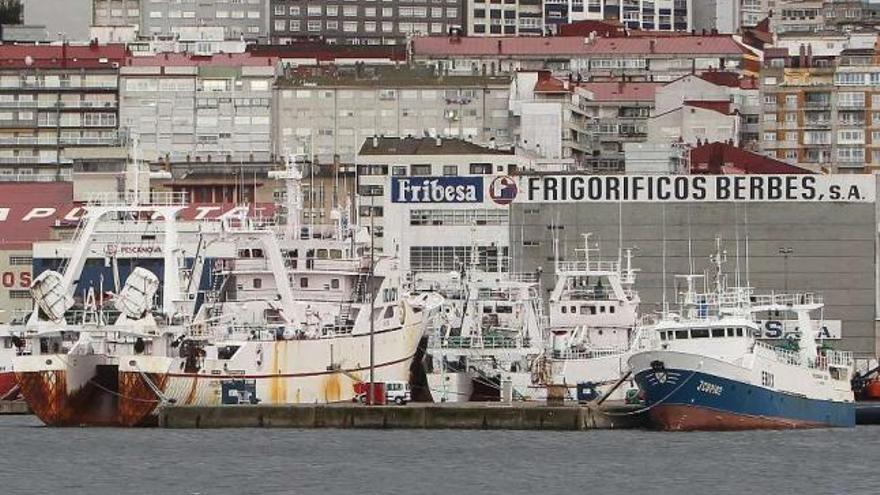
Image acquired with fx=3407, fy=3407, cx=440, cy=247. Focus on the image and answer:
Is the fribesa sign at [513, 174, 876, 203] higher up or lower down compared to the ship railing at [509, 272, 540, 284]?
higher up

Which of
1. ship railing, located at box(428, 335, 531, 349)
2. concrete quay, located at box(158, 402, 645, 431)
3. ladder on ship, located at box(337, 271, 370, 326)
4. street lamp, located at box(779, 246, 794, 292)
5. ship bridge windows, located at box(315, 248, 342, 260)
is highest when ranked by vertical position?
street lamp, located at box(779, 246, 794, 292)

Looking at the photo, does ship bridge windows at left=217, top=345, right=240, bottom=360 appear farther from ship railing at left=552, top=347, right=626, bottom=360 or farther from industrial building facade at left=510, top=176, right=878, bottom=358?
industrial building facade at left=510, top=176, right=878, bottom=358

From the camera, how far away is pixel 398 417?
104500 mm

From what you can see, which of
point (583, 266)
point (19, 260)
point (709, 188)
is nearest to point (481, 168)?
point (19, 260)

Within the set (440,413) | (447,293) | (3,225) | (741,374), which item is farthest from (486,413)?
(3,225)

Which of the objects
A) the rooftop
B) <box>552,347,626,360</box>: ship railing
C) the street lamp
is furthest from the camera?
the rooftop

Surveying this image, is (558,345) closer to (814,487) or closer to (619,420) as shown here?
(619,420)

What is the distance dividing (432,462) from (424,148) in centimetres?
9027

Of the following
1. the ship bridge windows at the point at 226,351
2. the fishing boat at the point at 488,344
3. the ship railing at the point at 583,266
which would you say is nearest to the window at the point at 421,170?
the ship railing at the point at 583,266

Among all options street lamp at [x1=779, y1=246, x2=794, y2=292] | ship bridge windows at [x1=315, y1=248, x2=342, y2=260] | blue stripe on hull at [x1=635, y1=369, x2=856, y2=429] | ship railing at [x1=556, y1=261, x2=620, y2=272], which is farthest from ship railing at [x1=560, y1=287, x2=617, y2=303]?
street lamp at [x1=779, y1=246, x2=794, y2=292]

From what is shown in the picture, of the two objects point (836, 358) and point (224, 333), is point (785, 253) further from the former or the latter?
point (224, 333)

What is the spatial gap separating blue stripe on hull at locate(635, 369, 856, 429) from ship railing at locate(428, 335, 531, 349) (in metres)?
15.2

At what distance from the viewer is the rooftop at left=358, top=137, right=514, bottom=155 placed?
599ft

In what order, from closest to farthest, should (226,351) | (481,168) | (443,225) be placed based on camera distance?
1. (226,351)
2. (443,225)
3. (481,168)
